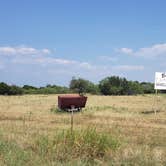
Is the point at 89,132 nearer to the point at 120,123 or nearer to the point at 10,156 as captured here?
the point at 10,156

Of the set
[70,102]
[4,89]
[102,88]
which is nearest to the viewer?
[70,102]

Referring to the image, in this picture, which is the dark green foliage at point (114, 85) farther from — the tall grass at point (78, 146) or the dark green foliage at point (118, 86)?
the tall grass at point (78, 146)

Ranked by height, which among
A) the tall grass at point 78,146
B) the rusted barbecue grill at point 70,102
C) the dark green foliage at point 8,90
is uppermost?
the dark green foliage at point 8,90

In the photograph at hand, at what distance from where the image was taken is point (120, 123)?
1948 centimetres

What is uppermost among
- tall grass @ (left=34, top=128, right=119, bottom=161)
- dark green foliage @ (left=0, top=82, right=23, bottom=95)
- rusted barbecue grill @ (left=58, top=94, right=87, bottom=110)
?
dark green foliage @ (left=0, top=82, right=23, bottom=95)

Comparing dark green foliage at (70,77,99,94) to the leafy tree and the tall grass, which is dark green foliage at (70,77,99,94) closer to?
the leafy tree

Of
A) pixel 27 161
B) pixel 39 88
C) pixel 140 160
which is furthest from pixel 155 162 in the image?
pixel 39 88

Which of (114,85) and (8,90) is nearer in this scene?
(8,90)

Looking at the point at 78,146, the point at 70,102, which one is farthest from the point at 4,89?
the point at 78,146

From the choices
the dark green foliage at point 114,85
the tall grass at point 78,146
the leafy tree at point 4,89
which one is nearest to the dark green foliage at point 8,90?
the leafy tree at point 4,89

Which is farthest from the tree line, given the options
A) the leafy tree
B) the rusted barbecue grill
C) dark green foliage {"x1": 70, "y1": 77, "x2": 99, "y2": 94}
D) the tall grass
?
the tall grass

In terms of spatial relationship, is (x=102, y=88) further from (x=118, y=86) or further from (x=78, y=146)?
(x=78, y=146)

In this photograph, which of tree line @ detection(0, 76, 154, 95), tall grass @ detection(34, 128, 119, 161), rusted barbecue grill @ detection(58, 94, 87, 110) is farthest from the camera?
tree line @ detection(0, 76, 154, 95)

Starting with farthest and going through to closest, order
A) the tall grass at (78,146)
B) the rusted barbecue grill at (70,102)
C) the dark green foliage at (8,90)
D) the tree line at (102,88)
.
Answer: the tree line at (102,88) → the dark green foliage at (8,90) → the rusted barbecue grill at (70,102) → the tall grass at (78,146)
